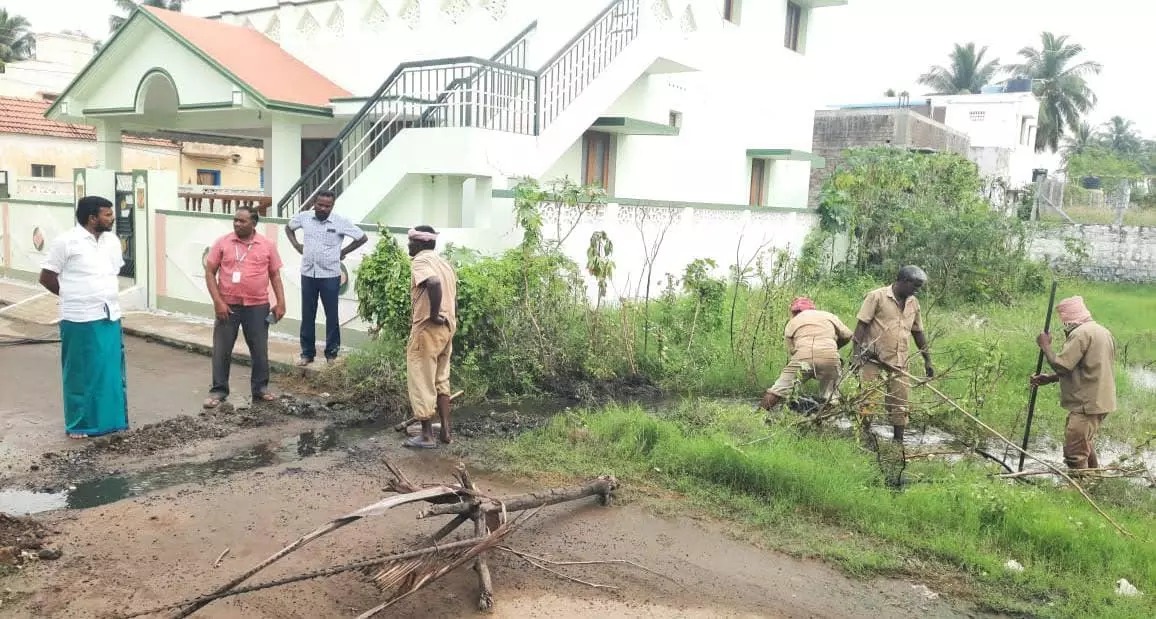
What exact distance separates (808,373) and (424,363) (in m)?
3.33

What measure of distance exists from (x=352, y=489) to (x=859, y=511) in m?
3.25

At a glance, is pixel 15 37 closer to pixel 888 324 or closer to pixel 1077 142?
pixel 888 324

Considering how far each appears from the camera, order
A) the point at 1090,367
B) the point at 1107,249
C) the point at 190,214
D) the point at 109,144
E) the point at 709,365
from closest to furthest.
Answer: the point at 1090,367
the point at 709,365
the point at 190,214
the point at 109,144
the point at 1107,249

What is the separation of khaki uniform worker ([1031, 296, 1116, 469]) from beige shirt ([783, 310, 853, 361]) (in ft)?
5.27

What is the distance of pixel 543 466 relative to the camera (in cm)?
599

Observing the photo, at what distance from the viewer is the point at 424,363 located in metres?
6.31

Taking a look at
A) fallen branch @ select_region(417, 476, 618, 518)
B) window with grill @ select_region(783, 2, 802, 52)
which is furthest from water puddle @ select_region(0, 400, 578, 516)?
window with grill @ select_region(783, 2, 802, 52)

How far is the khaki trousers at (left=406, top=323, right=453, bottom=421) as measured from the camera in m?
6.25

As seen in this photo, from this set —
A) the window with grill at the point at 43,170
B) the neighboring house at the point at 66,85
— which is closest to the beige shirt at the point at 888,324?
the neighboring house at the point at 66,85

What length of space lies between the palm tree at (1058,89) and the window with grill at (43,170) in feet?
153

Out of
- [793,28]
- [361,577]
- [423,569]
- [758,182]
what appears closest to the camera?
[423,569]

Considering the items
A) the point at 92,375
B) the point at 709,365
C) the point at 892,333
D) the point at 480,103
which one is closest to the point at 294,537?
the point at 92,375

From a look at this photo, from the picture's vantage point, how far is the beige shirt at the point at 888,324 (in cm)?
680

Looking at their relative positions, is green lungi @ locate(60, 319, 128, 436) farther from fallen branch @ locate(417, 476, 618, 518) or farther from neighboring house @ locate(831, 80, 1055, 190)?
neighboring house @ locate(831, 80, 1055, 190)
